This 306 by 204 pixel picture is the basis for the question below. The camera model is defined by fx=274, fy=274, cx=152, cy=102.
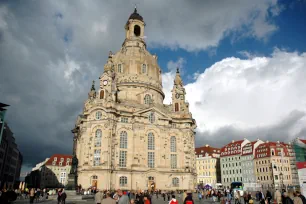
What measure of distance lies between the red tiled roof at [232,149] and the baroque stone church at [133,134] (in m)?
32.8

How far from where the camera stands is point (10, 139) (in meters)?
71.3

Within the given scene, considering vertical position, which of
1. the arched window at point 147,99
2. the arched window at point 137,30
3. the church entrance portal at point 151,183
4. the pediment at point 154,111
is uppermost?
the arched window at point 137,30

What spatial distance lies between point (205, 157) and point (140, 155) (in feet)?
153

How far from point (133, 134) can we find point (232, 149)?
153 feet

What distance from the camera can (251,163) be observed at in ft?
260

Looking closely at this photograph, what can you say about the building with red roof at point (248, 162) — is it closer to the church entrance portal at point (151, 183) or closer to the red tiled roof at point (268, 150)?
the red tiled roof at point (268, 150)

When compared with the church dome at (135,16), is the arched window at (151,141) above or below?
below

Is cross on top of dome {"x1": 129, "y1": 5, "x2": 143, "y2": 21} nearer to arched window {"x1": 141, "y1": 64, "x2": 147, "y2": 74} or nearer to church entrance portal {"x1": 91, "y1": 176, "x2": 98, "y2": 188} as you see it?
arched window {"x1": 141, "y1": 64, "x2": 147, "y2": 74}

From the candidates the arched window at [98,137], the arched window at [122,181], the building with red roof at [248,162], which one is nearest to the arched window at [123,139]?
the arched window at [98,137]

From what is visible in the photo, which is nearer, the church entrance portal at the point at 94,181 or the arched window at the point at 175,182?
the church entrance portal at the point at 94,181

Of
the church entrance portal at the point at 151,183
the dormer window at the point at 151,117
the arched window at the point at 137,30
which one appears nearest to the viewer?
the church entrance portal at the point at 151,183

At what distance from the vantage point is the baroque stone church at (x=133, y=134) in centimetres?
4672

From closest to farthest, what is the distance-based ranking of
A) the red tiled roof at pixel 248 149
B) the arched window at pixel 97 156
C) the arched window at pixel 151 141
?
the arched window at pixel 97 156
the arched window at pixel 151 141
the red tiled roof at pixel 248 149

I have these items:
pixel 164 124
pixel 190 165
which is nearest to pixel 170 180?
pixel 190 165
